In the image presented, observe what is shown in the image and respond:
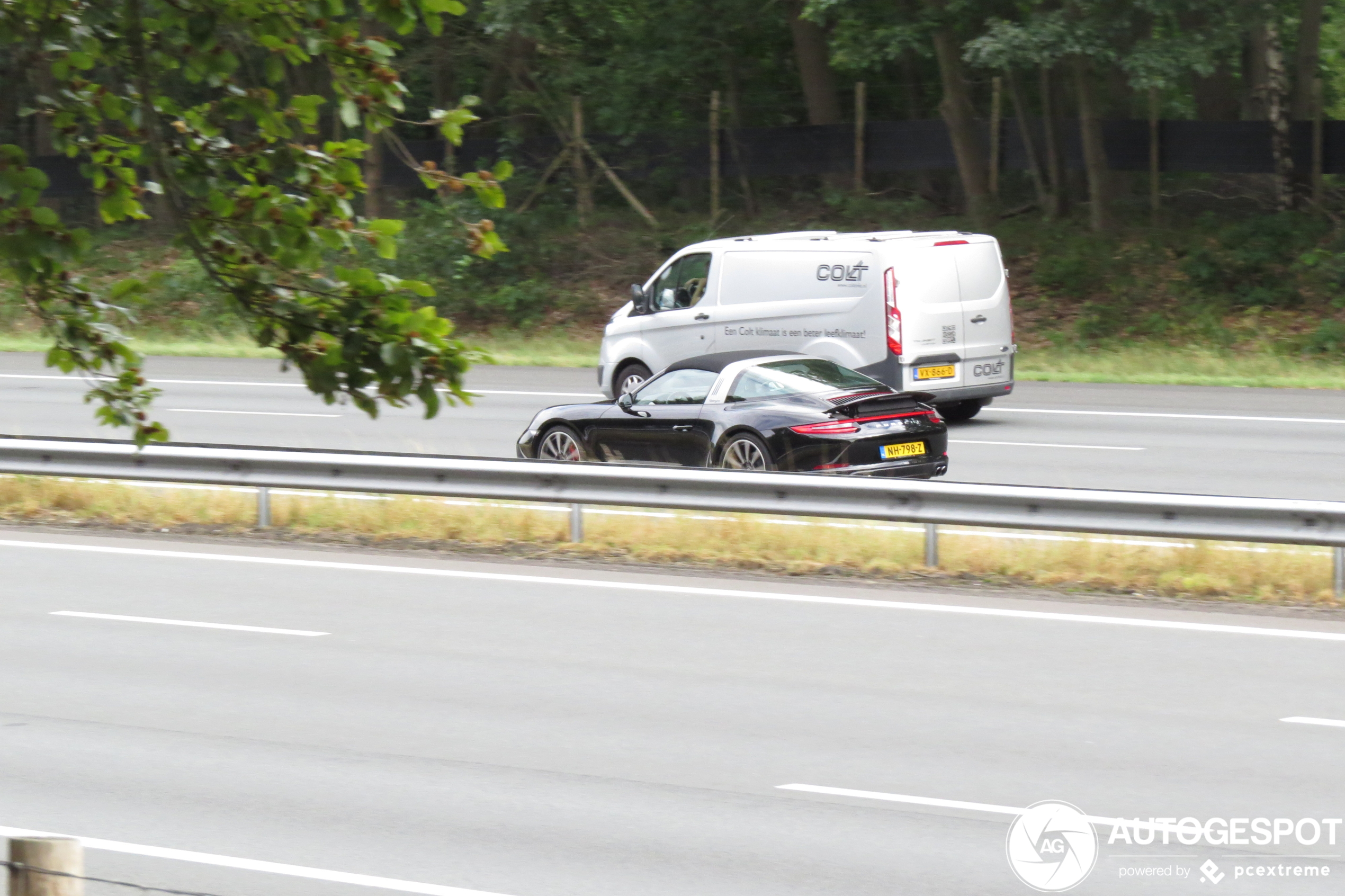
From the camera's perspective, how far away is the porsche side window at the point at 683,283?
815 inches

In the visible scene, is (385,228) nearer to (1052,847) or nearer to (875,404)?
(1052,847)

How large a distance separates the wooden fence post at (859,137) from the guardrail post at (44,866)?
31.1 m

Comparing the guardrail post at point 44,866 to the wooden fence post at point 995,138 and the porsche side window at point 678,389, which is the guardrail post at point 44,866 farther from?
the wooden fence post at point 995,138

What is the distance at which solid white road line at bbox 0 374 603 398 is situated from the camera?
23.0 meters

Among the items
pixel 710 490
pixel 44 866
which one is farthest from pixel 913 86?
pixel 44 866

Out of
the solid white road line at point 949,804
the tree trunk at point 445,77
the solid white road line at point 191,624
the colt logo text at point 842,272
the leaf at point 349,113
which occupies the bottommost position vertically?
the solid white road line at point 949,804

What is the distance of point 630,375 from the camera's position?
21391mm

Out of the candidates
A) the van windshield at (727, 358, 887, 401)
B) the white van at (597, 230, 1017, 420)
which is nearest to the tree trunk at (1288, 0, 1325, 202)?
the white van at (597, 230, 1017, 420)

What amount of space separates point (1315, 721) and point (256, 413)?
16.4 metres

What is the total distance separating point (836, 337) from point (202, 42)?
15.0 meters

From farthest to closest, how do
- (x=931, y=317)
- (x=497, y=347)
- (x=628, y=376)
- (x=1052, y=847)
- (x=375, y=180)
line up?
(x=375, y=180) → (x=497, y=347) → (x=628, y=376) → (x=931, y=317) → (x=1052, y=847)

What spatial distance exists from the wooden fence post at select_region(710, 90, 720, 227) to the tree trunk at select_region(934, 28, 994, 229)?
483 centimetres

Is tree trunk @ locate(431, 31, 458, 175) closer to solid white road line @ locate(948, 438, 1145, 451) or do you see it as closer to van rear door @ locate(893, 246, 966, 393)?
van rear door @ locate(893, 246, 966, 393)

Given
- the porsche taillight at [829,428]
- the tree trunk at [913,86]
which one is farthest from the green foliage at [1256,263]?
the porsche taillight at [829,428]
